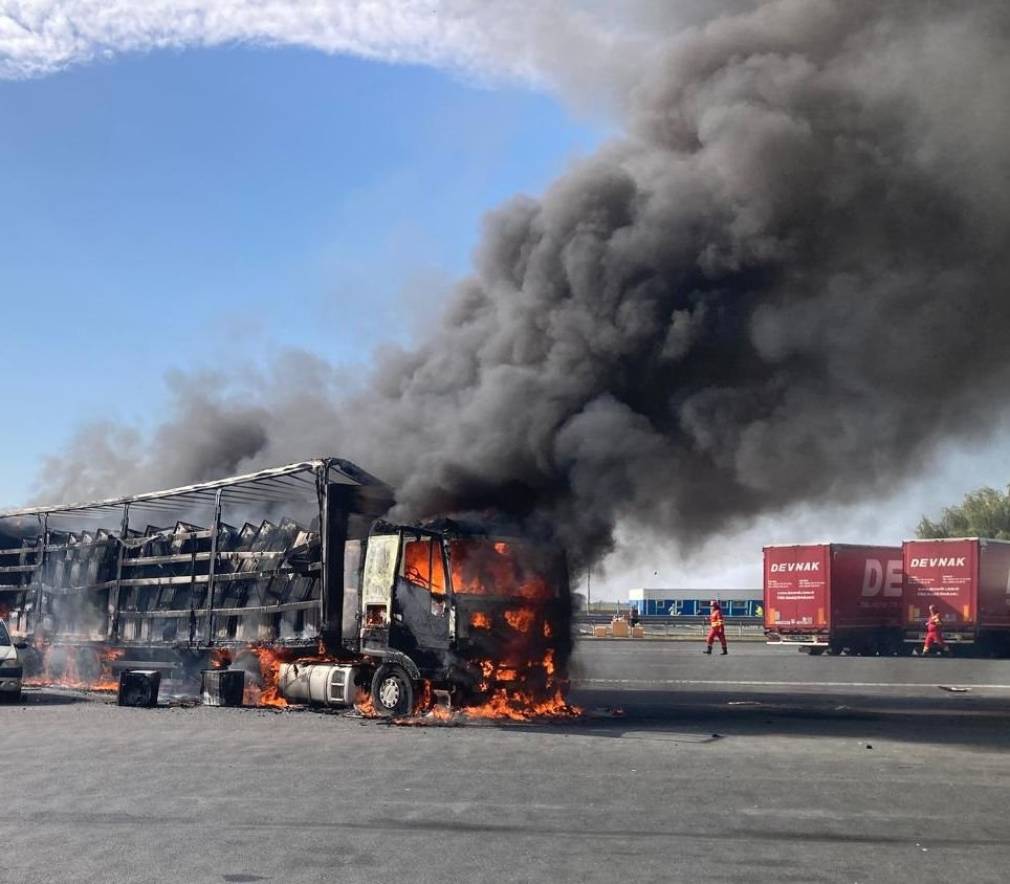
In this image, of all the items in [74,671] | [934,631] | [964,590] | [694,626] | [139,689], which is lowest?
[74,671]

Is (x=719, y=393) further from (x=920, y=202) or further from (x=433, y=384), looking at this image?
(x=433, y=384)

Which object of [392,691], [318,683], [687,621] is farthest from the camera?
[687,621]

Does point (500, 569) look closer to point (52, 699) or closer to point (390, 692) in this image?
point (390, 692)

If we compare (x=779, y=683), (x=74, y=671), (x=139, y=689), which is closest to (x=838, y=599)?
(x=779, y=683)

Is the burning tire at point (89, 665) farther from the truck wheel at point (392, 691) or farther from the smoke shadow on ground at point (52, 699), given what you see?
the truck wheel at point (392, 691)

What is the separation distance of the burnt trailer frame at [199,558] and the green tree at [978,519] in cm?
6725

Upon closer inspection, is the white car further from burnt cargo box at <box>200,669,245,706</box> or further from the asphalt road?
burnt cargo box at <box>200,669,245,706</box>

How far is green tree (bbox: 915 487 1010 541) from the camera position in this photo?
76544 mm

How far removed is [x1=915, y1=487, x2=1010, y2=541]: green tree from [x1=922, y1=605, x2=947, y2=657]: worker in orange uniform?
4637 cm

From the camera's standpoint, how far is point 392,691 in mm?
13742

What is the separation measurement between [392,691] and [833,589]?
72.6 feet

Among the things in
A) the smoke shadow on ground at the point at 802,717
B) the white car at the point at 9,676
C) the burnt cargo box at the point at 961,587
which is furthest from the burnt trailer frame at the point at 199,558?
the burnt cargo box at the point at 961,587

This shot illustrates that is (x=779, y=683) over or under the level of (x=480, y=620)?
under

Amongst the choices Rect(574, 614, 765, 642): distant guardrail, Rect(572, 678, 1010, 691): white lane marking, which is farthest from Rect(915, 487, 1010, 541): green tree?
Rect(572, 678, 1010, 691): white lane marking
